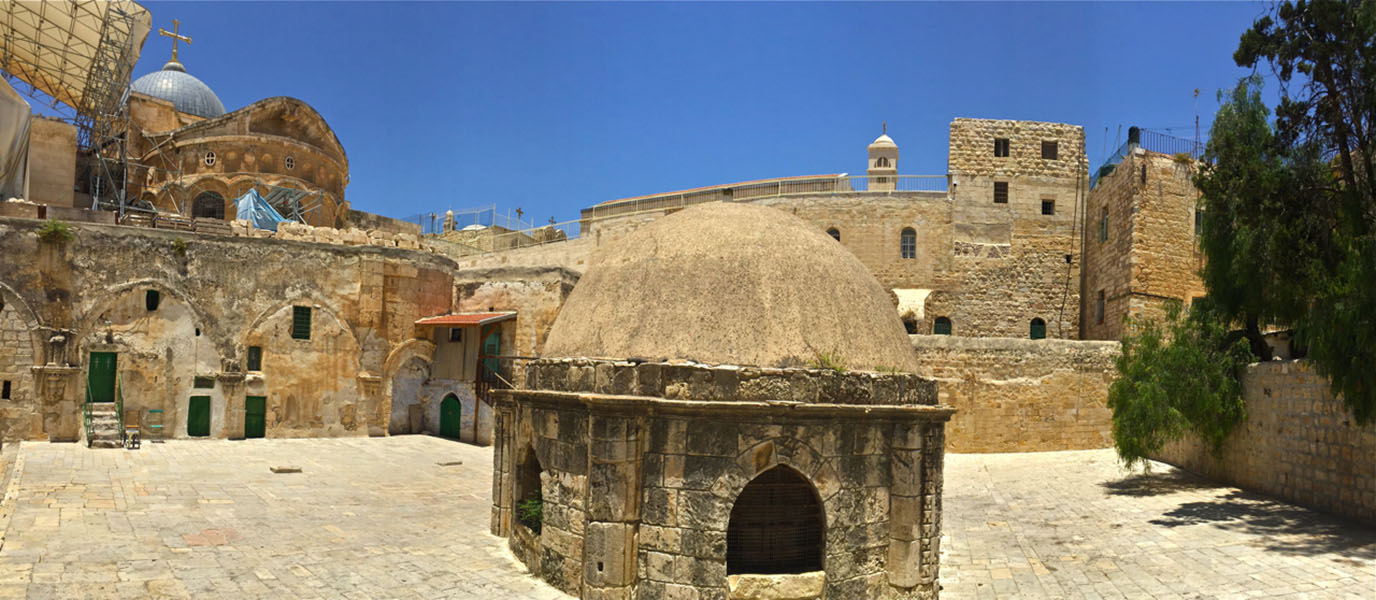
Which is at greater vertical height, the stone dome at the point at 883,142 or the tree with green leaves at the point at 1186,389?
the stone dome at the point at 883,142

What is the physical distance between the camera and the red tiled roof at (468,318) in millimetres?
20359

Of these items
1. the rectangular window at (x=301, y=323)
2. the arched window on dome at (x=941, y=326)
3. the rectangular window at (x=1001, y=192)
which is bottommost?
the rectangular window at (x=301, y=323)

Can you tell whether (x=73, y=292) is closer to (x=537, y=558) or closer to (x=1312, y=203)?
(x=537, y=558)

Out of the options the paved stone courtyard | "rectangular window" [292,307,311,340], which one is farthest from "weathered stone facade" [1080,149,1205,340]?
"rectangular window" [292,307,311,340]

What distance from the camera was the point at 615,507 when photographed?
7.91 metres

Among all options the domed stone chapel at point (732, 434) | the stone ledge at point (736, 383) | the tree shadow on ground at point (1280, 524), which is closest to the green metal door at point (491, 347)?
the domed stone chapel at point (732, 434)

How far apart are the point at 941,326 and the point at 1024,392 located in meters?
6.83

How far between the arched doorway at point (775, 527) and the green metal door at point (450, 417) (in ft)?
46.5

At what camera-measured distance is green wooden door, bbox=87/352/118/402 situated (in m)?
17.8

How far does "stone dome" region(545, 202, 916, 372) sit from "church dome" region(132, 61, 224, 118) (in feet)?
90.1

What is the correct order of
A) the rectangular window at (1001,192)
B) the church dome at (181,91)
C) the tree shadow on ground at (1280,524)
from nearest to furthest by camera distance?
1. the tree shadow on ground at (1280,524)
2. the rectangular window at (1001,192)
3. the church dome at (181,91)

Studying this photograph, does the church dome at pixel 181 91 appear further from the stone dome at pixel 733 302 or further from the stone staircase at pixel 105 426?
the stone dome at pixel 733 302

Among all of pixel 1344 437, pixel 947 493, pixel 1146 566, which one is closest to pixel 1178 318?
pixel 1344 437

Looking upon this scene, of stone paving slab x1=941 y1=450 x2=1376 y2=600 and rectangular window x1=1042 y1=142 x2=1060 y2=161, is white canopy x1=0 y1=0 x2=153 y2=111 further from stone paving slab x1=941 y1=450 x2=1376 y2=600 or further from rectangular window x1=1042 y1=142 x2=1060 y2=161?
rectangular window x1=1042 y1=142 x2=1060 y2=161
